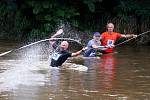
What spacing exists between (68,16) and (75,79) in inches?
393

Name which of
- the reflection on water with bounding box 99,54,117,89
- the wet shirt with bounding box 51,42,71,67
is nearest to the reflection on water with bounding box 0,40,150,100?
the reflection on water with bounding box 99,54,117,89

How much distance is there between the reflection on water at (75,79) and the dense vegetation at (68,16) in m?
4.84

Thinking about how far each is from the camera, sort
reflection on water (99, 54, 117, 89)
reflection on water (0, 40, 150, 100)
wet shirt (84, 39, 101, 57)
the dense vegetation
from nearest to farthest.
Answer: reflection on water (0, 40, 150, 100)
reflection on water (99, 54, 117, 89)
wet shirt (84, 39, 101, 57)
the dense vegetation

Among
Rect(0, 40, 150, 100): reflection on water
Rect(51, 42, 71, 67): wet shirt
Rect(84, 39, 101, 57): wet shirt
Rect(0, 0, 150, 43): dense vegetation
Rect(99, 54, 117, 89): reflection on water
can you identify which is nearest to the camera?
Rect(0, 40, 150, 100): reflection on water

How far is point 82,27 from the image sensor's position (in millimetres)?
23766

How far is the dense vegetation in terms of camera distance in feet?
73.9

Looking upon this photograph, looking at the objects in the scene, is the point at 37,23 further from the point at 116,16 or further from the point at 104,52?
the point at 104,52

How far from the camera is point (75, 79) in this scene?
12.7m

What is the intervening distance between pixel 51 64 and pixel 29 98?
4.64 m

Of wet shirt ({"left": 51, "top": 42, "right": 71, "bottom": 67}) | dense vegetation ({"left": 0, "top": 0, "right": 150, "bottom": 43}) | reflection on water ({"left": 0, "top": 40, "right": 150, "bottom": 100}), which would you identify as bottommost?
reflection on water ({"left": 0, "top": 40, "right": 150, "bottom": 100})

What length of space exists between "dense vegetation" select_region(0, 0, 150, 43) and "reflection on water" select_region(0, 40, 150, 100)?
4835 mm

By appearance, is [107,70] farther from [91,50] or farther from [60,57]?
[91,50]

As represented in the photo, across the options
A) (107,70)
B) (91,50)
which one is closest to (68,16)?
(91,50)

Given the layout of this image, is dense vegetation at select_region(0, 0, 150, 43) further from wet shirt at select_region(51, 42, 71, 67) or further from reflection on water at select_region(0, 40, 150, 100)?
wet shirt at select_region(51, 42, 71, 67)
